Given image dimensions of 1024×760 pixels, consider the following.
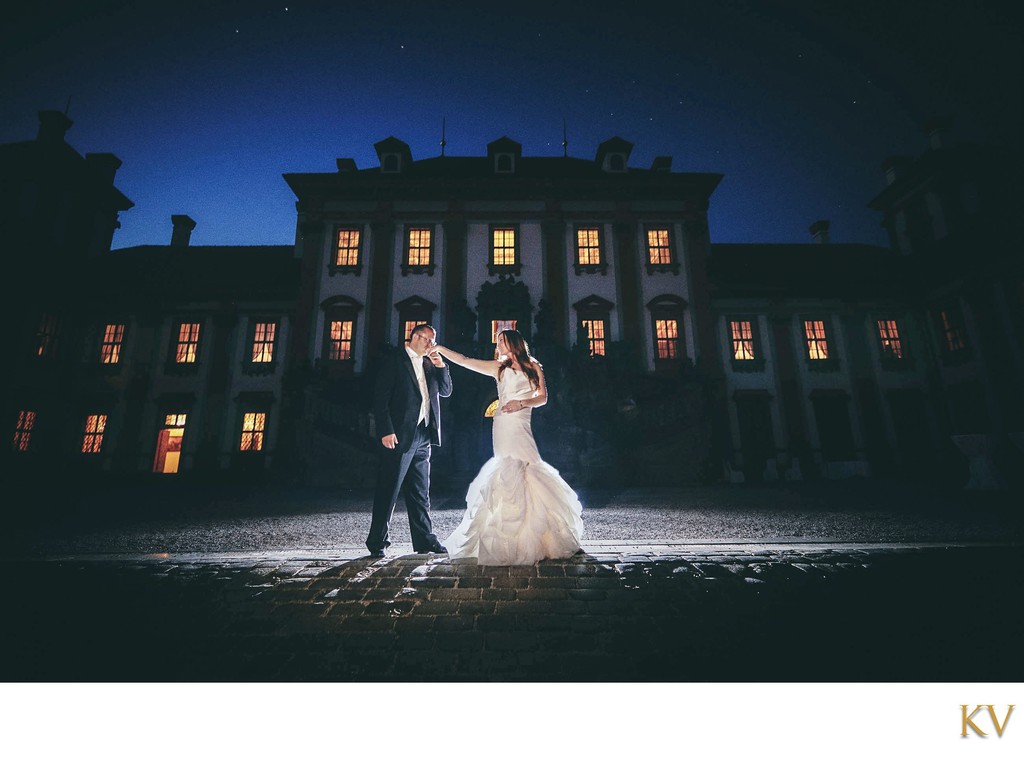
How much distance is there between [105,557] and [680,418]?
43.1 ft

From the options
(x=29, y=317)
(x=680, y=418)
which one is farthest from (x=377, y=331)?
(x=29, y=317)

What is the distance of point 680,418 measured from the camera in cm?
1324

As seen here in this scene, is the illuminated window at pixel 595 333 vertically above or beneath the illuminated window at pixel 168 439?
above

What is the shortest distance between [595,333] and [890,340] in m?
12.8

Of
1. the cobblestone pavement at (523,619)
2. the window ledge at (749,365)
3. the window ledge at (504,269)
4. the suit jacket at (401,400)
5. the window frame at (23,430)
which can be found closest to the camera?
the cobblestone pavement at (523,619)

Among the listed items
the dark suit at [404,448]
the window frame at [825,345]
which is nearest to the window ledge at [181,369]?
the dark suit at [404,448]

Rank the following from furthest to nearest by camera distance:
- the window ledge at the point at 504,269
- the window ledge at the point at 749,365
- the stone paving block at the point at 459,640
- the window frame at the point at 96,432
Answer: the window ledge at the point at 749,365 → the window ledge at the point at 504,269 → the window frame at the point at 96,432 → the stone paving block at the point at 459,640

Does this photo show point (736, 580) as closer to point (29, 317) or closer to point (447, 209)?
→ point (447, 209)

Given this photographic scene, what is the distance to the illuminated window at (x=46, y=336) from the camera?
51.9 ft

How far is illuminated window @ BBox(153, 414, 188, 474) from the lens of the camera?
650 inches

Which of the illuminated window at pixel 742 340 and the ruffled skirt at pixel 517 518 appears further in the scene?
the illuminated window at pixel 742 340

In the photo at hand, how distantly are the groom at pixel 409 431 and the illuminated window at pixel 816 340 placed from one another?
18422 millimetres

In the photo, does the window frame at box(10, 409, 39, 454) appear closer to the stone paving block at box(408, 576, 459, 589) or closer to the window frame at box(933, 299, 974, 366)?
the stone paving block at box(408, 576, 459, 589)

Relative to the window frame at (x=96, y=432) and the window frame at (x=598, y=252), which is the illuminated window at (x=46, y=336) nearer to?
the window frame at (x=96, y=432)
